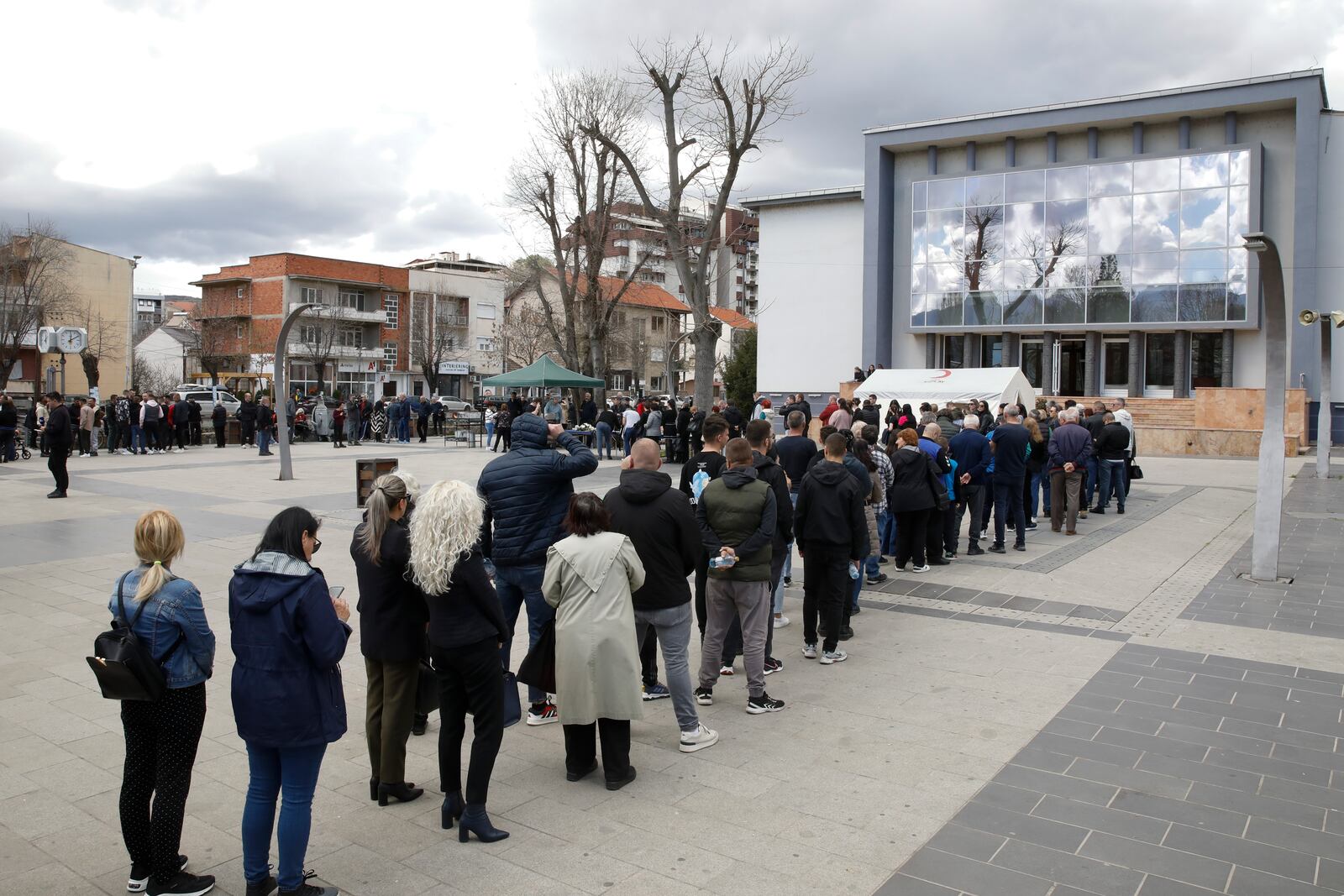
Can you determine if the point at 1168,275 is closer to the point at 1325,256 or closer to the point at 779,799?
the point at 1325,256

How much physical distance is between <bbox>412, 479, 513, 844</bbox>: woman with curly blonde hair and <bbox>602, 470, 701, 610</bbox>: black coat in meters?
1.16

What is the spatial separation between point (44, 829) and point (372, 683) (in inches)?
60.5

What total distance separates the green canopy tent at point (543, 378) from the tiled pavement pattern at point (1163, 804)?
2132 centimetres

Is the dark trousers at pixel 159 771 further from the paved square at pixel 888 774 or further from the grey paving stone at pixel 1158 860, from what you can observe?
the grey paving stone at pixel 1158 860

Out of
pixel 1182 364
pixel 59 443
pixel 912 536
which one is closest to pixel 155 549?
pixel 912 536

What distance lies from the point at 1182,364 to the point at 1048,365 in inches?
191

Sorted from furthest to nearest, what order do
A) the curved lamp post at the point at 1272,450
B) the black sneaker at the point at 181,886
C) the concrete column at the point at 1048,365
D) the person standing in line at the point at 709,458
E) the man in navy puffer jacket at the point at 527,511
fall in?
the concrete column at the point at 1048,365 < the curved lamp post at the point at 1272,450 < the person standing in line at the point at 709,458 < the man in navy puffer jacket at the point at 527,511 < the black sneaker at the point at 181,886

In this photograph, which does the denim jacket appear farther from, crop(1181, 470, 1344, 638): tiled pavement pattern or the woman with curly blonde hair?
crop(1181, 470, 1344, 638): tiled pavement pattern

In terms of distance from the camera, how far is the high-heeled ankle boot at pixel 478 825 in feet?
13.9

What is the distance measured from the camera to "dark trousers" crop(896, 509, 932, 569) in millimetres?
10531

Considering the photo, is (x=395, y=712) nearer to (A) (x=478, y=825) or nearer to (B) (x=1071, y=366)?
(A) (x=478, y=825)

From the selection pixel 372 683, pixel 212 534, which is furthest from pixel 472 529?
pixel 212 534

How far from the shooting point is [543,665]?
500cm

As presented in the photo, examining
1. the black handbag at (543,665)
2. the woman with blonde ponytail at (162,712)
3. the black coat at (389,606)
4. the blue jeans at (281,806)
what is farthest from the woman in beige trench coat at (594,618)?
the woman with blonde ponytail at (162,712)
